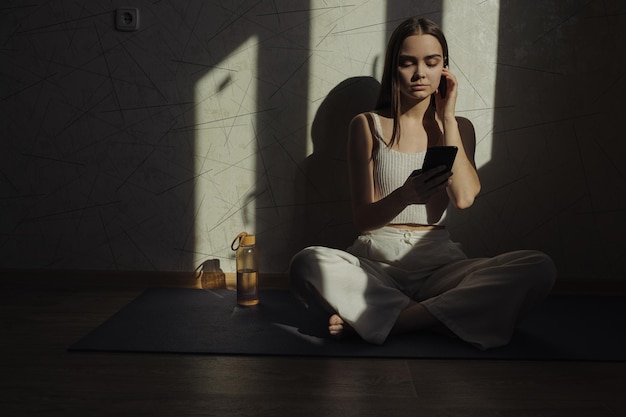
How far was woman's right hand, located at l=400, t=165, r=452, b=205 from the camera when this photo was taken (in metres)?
1.58

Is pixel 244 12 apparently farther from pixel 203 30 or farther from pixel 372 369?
pixel 372 369

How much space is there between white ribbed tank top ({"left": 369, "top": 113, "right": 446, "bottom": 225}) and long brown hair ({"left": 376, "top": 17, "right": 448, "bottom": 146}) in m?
0.04

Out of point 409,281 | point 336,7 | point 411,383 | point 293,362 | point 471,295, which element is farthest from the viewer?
point 336,7

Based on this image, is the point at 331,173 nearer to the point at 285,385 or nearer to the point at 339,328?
the point at 339,328

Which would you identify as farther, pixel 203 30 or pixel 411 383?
pixel 203 30

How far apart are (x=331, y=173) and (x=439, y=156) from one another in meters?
0.70

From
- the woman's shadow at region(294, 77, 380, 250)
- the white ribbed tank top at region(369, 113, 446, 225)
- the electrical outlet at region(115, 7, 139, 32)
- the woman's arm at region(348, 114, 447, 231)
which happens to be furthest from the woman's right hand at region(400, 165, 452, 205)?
the electrical outlet at region(115, 7, 139, 32)

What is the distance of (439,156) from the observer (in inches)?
61.1

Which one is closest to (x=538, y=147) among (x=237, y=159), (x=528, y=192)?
(x=528, y=192)

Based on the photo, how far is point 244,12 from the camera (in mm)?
2160

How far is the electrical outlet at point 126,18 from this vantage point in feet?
7.09

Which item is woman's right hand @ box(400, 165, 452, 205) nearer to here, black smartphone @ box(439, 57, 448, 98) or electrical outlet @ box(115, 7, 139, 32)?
black smartphone @ box(439, 57, 448, 98)

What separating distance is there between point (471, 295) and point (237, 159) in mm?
985

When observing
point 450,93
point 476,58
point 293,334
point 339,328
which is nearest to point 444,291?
point 339,328
